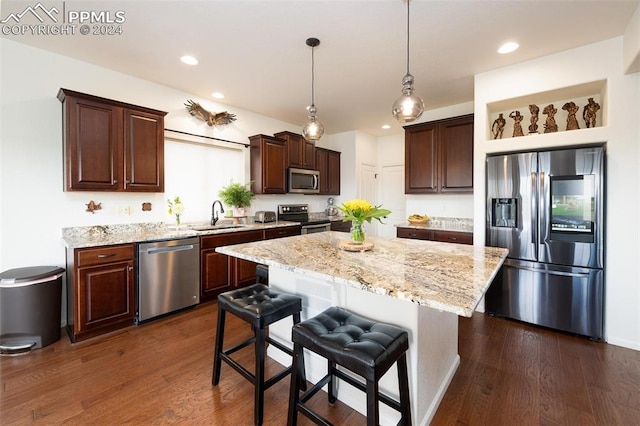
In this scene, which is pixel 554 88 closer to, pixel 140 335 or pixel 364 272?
pixel 364 272

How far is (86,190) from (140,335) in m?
1.51

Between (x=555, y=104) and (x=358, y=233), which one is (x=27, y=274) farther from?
(x=555, y=104)

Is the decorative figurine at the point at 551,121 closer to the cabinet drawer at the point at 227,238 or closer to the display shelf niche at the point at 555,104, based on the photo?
the display shelf niche at the point at 555,104

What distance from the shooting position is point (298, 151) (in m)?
4.90

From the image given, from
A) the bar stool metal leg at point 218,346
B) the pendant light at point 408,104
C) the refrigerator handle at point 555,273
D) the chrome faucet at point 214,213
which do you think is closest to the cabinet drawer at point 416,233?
the refrigerator handle at point 555,273

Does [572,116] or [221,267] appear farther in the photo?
[221,267]

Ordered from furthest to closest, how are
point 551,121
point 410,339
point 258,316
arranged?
point 551,121, point 258,316, point 410,339

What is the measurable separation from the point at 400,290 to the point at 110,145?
3.19 meters

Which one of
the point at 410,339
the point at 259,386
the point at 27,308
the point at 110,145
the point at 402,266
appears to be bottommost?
the point at 259,386

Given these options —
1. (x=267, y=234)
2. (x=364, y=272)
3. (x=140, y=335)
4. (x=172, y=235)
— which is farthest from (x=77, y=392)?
(x=267, y=234)

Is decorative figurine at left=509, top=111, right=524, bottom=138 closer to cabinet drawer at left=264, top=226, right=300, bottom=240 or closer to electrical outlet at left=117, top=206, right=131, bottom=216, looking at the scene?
cabinet drawer at left=264, top=226, right=300, bottom=240

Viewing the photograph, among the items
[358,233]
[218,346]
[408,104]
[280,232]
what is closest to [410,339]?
[358,233]

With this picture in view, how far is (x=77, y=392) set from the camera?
1.84m

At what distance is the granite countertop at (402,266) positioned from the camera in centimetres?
109
